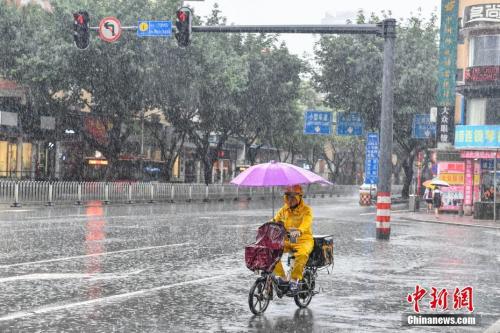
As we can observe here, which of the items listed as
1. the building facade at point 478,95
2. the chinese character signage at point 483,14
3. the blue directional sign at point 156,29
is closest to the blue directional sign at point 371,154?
the building facade at point 478,95

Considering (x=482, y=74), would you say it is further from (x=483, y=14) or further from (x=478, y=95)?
(x=483, y=14)

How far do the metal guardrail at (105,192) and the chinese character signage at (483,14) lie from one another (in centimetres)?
1758

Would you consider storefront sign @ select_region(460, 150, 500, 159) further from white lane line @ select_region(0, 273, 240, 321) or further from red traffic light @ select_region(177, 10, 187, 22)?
white lane line @ select_region(0, 273, 240, 321)

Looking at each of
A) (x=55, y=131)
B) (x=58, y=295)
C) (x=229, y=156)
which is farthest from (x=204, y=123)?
(x=58, y=295)

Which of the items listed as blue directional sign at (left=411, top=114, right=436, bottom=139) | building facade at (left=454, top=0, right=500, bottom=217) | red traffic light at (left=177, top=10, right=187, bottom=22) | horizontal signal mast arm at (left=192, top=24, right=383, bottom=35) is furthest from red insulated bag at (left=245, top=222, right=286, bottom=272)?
blue directional sign at (left=411, top=114, right=436, bottom=139)

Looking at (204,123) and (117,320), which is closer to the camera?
(117,320)

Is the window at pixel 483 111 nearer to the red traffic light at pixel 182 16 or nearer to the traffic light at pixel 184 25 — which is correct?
the traffic light at pixel 184 25

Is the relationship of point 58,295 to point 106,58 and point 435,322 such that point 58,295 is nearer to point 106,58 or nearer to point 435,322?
point 435,322

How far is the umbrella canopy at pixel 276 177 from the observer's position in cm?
930

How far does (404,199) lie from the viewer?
59031 mm

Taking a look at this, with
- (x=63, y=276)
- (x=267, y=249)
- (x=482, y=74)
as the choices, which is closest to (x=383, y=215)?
(x=63, y=276)

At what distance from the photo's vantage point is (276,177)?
9.37 m

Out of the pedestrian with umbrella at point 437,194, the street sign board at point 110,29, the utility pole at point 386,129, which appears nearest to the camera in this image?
the utility pole at point 386,129

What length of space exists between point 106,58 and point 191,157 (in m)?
31.8
